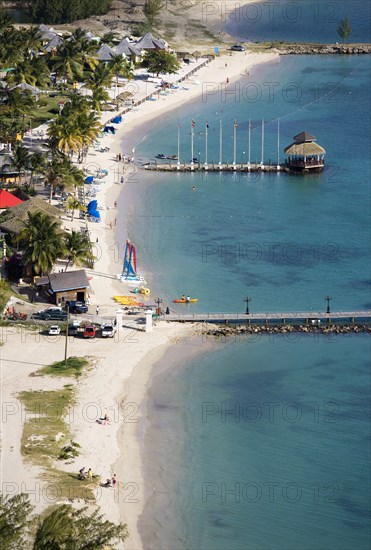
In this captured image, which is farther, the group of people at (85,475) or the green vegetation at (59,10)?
the green vegetation at (59,10)

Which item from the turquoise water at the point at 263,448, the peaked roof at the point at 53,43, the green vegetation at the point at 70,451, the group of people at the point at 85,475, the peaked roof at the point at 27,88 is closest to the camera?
the turquoise water at the point at 263,448

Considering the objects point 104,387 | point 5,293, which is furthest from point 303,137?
point 104,387

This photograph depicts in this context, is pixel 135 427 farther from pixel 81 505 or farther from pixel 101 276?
pixel 101 276

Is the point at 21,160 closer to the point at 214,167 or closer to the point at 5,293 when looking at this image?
the point at 214,167

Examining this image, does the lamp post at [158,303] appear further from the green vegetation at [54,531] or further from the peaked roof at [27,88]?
the peaked roof at [27,88]

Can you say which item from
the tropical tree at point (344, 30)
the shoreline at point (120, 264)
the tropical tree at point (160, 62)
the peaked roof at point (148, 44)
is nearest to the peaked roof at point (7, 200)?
the shoreline at point (120, 264)

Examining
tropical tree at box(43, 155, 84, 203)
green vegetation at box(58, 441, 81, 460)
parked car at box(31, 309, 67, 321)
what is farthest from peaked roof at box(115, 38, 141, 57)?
green vegetation at box(58, 441, 81, 460)

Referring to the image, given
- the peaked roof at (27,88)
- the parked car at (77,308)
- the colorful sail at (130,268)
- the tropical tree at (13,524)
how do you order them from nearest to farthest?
the tropical tree at (13,524) → the parked car at (77,308) → the colorful sail at (130,268) → the peaked roof at (27,88)
